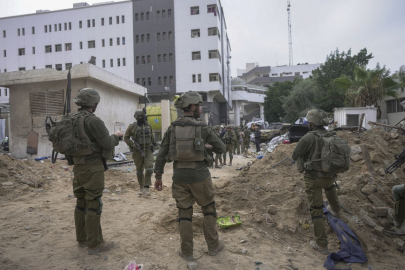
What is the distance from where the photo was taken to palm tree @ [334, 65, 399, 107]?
1557cm

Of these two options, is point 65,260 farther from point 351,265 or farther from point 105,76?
point 105,76

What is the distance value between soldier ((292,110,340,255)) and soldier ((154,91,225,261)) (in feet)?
4.44

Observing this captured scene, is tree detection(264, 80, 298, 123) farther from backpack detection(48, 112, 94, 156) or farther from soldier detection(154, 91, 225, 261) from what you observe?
backpack detection(48, 112, 94, 156)

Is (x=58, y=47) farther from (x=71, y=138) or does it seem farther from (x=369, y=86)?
(x=71, y=138)

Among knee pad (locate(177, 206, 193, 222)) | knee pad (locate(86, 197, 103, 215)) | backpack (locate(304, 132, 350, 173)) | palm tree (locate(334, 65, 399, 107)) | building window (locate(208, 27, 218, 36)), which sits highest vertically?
building window (locate(208, 27, 218, 36))

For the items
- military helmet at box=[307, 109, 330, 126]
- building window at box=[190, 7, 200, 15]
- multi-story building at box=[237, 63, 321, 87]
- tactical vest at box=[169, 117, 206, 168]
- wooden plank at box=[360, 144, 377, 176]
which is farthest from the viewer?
multi-story building at box=[237, 63, 321, 87]

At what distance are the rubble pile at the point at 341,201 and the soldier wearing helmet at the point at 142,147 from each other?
5.62 feet

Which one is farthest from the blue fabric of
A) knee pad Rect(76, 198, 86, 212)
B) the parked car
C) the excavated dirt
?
the parked car

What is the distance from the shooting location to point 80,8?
3900 centimetres

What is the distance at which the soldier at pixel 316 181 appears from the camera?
140 inches

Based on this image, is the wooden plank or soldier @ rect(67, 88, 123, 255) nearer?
soldier @ rect(67, 88, 123, 255)

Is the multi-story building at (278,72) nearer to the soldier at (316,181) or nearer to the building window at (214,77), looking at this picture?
the building window at (214,77)

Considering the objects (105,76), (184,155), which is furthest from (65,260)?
(105,76)

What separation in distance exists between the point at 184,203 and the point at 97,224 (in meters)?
1.07
